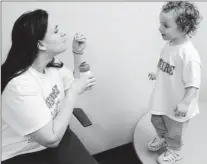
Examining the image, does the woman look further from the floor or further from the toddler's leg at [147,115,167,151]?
the floor

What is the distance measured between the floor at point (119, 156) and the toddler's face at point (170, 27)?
893mm

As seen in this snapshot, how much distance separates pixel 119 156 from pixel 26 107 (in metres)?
0.99

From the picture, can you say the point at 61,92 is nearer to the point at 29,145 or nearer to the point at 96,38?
the point at 29,145

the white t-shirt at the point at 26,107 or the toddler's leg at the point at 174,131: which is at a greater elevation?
→ the white t-shirt at the point at 26,107

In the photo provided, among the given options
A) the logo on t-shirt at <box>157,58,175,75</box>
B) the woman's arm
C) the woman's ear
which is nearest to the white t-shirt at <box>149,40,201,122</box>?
the logo on t-shirt at <box>157,58,175,75</box>

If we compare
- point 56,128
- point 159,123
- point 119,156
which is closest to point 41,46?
point 56,128

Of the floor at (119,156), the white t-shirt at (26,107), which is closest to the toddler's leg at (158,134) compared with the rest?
the floor at (119,156)

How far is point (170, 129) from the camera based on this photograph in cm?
141

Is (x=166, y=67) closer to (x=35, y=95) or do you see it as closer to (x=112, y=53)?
(x=112, y=53)

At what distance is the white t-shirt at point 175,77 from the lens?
1.20 m

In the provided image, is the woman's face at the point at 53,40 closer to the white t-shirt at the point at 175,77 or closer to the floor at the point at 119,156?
the white t-shirt at the point at 175,77

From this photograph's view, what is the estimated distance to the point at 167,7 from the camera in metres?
1.20

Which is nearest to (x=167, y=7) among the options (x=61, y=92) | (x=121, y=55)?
(x=121, y=55)

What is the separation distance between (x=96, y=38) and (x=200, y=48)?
32.7 inches
